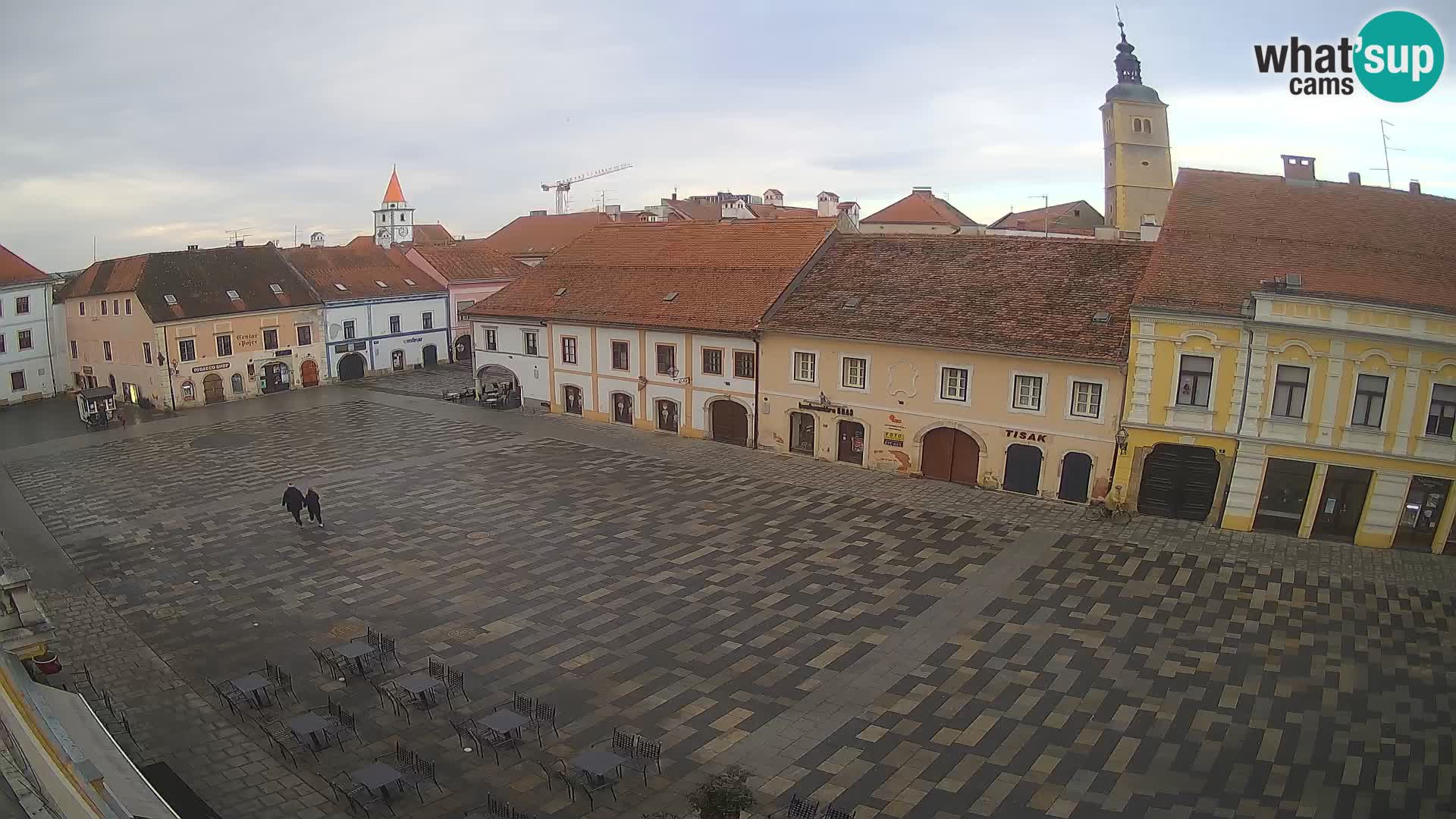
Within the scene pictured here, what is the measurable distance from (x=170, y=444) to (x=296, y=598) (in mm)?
22298

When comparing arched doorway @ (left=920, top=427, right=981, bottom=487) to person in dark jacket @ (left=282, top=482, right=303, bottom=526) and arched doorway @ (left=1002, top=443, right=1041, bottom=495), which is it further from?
person in dark jacket @ (left=282, top=482, right=303, bottom=526)

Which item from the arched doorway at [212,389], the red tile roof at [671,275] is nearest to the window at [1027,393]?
the red tile roof at [671,275]

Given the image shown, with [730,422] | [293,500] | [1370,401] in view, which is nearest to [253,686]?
[293,500]

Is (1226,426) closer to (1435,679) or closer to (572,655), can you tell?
(1435,679)

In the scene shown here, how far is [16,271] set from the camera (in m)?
51.9

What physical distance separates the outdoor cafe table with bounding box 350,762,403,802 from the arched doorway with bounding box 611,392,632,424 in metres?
27.7

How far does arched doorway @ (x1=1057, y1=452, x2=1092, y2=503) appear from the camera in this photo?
2962cm

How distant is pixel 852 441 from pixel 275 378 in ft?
118

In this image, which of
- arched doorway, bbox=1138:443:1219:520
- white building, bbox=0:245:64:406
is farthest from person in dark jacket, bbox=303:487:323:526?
white building, bbox=0:245:64:406

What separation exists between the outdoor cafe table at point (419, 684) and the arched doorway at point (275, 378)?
4066cm

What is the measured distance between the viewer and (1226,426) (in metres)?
27.0

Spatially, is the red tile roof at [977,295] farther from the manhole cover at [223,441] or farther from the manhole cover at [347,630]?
the manhole cover at [223,441]

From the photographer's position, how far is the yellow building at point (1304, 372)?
981 inches

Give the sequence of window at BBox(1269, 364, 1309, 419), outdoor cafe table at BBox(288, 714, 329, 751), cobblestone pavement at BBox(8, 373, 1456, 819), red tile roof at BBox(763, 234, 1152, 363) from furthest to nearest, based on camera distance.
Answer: red tile roof at BBox(763, 234, 1152, 363), window at BBox(1269, 364, 1309, 419), outdoor cafe table at BBox(288, 714, 329, 751), cobblestone pavement at BBox(8, 373, 1456, 819)
